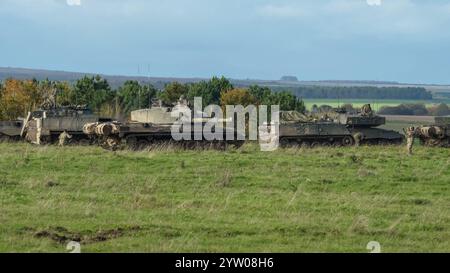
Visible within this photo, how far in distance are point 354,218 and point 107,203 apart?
3.84 metres

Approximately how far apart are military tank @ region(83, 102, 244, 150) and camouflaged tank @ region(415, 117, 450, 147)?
6.35m

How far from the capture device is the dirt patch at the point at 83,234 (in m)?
11.7

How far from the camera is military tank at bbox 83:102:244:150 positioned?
2761 cm

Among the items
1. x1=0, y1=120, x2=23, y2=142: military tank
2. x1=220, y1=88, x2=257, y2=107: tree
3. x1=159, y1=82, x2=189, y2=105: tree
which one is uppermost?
x1=159, y1=82, x2=189, y2=105: tree

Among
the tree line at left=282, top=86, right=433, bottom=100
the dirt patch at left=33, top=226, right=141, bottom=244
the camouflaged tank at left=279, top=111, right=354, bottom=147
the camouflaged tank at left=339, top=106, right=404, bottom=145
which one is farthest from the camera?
the tree line at left=282, top=86, right=433, bottom=100

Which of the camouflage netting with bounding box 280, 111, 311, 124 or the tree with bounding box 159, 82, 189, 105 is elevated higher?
the tree with bounding box 159, 82, 189, 105

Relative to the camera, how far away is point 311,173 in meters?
19.0

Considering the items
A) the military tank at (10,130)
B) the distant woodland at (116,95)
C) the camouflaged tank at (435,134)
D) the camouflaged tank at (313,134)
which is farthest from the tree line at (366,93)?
the military tank at (10,130)

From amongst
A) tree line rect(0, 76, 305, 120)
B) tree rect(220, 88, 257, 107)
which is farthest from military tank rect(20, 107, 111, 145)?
tree rect(220, 88, 257, 107)

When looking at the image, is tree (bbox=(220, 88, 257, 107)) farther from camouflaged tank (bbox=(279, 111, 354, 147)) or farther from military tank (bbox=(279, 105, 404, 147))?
camouflaged tank (bbox=(279, 111, 354, 147))

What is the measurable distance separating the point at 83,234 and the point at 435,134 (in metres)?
20.9

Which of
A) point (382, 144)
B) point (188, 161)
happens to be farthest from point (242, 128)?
point (188, 161)

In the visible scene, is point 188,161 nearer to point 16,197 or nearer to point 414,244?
point 16,197

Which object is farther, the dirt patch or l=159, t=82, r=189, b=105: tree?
l=159, t=82, r=189, b=105: tree
